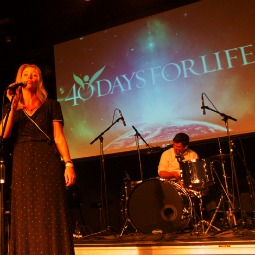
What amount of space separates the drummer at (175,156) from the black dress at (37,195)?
247 cm

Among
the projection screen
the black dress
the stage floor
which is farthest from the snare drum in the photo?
the black dress

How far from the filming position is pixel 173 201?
4172 millimetres

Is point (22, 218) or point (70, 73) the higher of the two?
point (70, 73)

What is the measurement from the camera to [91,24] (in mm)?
6246

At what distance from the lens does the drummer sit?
464 cm

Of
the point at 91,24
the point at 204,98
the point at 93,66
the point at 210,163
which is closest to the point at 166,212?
the point at 210,163

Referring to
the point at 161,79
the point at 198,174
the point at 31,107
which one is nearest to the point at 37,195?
the point at 31,107

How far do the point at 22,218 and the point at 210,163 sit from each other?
258cm

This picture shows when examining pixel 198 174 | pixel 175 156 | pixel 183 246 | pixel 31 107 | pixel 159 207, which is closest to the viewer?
pixel 31 107

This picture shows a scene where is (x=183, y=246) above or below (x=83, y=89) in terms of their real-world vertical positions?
below

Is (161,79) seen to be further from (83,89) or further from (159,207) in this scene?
(159,207)

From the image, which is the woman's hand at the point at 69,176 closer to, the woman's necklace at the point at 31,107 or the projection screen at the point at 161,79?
the woman's necklace at the point at 31,107

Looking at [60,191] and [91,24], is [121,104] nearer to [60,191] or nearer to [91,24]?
[91,24]

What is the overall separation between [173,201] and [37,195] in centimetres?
240
